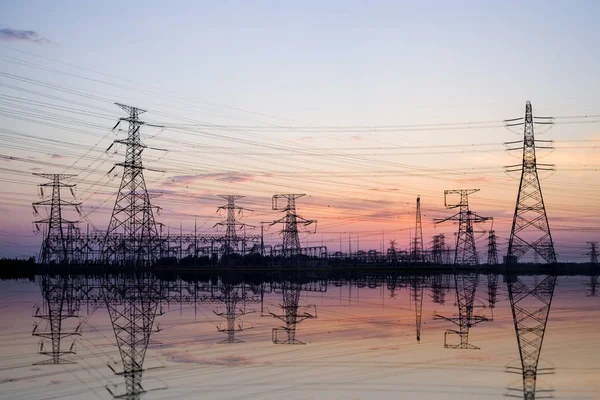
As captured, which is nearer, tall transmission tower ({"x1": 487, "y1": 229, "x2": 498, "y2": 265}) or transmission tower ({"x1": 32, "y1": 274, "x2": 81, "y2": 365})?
transmission tower ({"x1": 32, "y1": 274, "x2": 81, "y2": 365})

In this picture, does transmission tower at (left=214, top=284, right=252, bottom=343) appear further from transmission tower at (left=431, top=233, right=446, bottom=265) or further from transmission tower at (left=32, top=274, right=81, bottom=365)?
transmission tower at (left=431, top=233, right=446, bottom=265)

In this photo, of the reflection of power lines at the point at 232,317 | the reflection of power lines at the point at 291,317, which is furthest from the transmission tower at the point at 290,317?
the reflection of power lines at the point at 232,317

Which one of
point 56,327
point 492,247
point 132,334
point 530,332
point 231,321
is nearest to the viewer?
point 132,334

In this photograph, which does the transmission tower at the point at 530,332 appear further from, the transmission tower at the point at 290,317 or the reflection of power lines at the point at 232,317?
the reflection of power lines at the point at 232,317

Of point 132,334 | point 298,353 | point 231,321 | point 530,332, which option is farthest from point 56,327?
point 530,332

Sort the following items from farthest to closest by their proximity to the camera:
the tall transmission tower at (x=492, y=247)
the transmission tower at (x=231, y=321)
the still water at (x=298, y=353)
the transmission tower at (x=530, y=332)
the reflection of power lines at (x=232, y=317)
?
1. the tall transmission tower at (x=492, y=247)
2. the reflection of power lines at (x=232, y=317)
3. the transmission tower at (x=231, y=321)
4. the transmission tower at (x=530, y=332)
5. the still water at (x=298, y=353)

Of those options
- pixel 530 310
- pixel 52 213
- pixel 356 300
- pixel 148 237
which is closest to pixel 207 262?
pixel 52 213

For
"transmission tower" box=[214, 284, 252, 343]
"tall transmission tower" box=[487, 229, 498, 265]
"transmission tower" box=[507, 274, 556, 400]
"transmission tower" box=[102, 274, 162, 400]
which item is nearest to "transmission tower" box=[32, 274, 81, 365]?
"transmission tower" box=[102, 274, 162, 400]

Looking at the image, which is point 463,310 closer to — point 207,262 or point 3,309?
point 3,309

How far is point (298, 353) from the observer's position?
13078 millimetres

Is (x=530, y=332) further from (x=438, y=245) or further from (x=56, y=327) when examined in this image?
(x=438, y=245)

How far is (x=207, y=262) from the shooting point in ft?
367

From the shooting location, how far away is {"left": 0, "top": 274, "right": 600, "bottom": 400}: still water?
9875 millimetres

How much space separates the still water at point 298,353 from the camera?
988 cm
